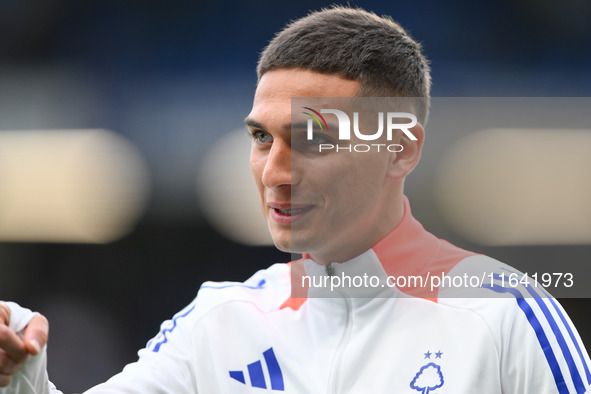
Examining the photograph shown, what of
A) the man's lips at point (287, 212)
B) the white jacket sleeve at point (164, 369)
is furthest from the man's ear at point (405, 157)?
the white jacket sleeve at point (164, 369)

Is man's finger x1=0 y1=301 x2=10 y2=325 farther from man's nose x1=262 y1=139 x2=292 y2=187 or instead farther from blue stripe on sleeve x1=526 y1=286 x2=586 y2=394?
blue stripe on sleeve x1=526 y1=286 x2=586 y2=394

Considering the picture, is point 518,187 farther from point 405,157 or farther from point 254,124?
point 254,124

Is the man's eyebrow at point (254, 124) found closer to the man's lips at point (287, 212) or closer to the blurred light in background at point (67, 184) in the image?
the man's lips at point (287, 212)

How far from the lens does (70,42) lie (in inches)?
159

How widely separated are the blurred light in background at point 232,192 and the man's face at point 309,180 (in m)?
2.18

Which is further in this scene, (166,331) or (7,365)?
(166,331)

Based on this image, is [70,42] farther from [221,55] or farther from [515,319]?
[515,319]

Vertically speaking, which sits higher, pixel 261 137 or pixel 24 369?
pixel 261 137

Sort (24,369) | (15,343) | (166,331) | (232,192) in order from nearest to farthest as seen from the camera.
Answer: (15,343) < (24,369) < (166,331) < (232,192)

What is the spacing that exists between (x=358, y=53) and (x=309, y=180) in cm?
31

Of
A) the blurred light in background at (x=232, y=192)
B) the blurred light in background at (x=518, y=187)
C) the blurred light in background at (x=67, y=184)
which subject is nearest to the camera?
the blurred light in background at (x=518, y=187)

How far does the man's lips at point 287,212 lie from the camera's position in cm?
147

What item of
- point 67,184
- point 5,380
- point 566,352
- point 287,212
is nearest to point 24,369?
point 5,380

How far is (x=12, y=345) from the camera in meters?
1.22
